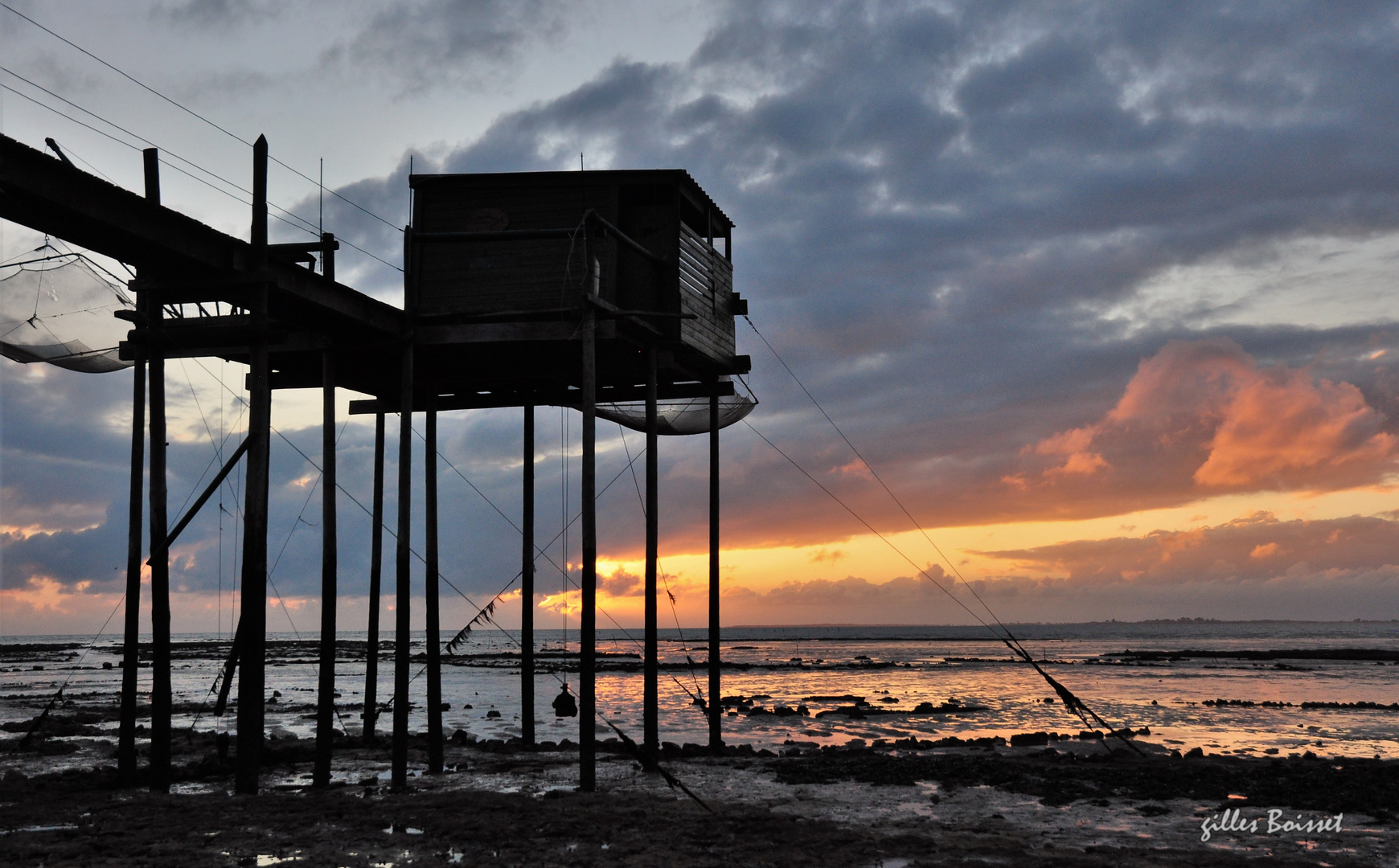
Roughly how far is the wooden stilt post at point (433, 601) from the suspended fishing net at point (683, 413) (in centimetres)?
436

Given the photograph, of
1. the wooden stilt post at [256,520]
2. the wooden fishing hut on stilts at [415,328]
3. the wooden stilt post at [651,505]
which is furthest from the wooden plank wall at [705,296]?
the wooden stilt post at [256,520]

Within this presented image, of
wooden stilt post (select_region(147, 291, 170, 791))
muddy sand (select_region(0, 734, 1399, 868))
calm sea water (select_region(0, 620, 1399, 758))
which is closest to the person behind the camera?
muddy sand (select_region(0, 734, 1399, 868))

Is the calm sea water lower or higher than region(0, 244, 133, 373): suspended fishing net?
lower

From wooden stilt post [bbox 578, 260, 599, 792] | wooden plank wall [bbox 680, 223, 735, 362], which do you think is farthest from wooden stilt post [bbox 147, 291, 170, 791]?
wooden plank wall [bbox 680, 223, 735, 362]

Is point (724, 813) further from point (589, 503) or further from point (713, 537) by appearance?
point (713, 537)

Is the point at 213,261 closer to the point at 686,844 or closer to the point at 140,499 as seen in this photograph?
the point at 140,499

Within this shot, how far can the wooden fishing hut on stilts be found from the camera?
15.4 m

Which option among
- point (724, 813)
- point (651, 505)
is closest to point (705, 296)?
point (651, 505)

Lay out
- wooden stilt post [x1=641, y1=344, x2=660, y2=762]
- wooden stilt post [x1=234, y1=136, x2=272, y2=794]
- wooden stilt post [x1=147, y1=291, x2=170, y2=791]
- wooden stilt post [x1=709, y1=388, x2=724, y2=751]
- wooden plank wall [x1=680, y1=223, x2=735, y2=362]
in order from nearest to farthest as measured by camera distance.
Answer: wooden stilt post [x1=234, y1=136, x2=272, y2=794] → wooden stilt post [x1=147, y1=291, x2=170, y2=791] → wooden stilt post [x1=641, y1=344, x2=660, y2=762] → wooden plank wall [x1=680, y1=223, x2=735, y2=362] → wooden stilt post [x1=709, y1=388, x2=724, y2=751]

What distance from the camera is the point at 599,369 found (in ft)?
73.5

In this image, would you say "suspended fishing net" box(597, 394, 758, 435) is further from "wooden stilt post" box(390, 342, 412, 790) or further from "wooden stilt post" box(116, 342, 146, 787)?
"wooden stilt post" box(116, 342, 146, 787)

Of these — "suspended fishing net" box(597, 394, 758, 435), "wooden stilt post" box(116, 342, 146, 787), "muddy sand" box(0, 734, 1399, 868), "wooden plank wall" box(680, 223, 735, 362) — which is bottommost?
"muddy sand" box(0, 734, 1399, 868)

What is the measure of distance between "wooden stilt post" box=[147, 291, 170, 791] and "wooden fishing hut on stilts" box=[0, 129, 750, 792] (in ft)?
0.12

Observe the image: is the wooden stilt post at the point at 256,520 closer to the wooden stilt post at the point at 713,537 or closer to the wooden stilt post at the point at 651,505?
the wooden stilt post at the point at 651,505
